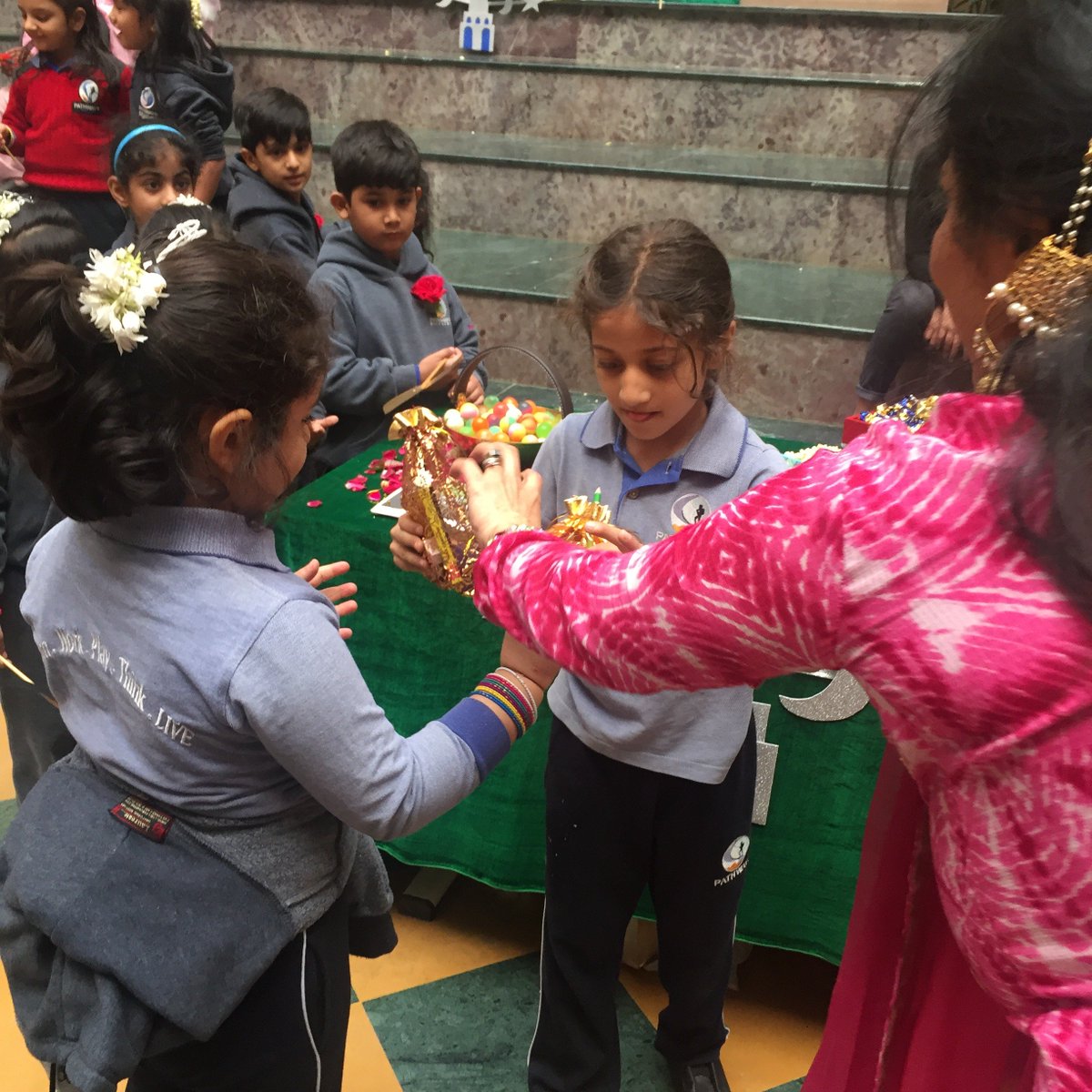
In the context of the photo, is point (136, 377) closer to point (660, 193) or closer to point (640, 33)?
point (660, 193)

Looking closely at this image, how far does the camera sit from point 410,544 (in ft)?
4.12

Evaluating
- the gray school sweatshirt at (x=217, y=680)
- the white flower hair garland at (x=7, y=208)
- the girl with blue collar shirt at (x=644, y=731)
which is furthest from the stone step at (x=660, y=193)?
the gray school sweatshirt at (x=217, y=680)

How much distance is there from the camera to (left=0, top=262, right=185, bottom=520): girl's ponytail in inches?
32.0

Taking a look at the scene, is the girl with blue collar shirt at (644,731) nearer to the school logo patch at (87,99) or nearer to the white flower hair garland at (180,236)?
the white flower hair garland at (180,236)

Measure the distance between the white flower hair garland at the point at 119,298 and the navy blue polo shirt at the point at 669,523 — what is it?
679mm

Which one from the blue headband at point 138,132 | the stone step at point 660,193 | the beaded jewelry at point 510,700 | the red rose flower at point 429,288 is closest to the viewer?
the beaded jewelry at point 510,700

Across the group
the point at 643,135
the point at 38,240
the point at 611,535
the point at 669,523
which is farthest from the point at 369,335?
the point at 643,135

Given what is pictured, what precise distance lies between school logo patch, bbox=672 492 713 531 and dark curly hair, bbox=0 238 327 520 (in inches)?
23.4

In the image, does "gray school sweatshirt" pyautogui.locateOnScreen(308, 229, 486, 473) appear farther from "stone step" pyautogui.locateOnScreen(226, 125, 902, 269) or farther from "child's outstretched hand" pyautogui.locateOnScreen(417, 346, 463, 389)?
"stone step" pyautogui.locateOnScreen(226, 125, 902, 269)

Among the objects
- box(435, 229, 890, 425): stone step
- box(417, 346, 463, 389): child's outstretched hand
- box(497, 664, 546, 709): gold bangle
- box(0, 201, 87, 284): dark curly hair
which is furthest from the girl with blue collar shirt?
box(435, 229, 890, 425): stone step

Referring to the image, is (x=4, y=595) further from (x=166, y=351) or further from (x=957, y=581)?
(x=957, y=581)

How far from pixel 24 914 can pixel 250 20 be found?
436cm

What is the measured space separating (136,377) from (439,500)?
1.47 ft

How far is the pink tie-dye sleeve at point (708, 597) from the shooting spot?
0.60 metres
